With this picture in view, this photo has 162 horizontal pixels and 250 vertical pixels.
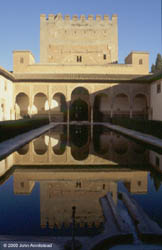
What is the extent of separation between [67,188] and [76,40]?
32.8 meters

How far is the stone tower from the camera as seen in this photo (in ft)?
112

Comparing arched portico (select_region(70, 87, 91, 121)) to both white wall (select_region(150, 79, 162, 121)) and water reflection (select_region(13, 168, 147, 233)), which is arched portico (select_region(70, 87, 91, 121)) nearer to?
white wall (select_region(150, 79, 162, 121))

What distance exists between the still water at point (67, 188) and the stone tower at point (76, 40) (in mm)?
28675

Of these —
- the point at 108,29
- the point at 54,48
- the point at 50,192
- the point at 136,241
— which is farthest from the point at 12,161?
the point at 108,29

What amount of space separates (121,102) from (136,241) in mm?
26348

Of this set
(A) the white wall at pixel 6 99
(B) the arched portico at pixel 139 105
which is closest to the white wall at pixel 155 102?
(B) the arched portico at pixel 139 105

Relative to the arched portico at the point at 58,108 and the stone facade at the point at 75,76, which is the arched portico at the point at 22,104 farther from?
the arched portico at the point at 58,108

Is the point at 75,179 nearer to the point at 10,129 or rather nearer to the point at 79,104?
the point at 10,129

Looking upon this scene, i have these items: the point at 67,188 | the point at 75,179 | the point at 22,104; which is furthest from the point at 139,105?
the point at 67,188

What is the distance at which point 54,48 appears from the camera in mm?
34219

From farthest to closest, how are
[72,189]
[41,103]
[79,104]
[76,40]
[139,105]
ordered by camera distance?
[76,40] < [79,104] < [41,103] < [139,105] < [72,189]

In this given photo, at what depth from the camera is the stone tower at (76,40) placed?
1344 inches

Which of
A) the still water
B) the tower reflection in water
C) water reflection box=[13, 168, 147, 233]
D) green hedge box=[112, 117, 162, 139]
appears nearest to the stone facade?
green hedge box=[112, 117, 162, 139]

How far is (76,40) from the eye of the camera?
34250 millimetres
